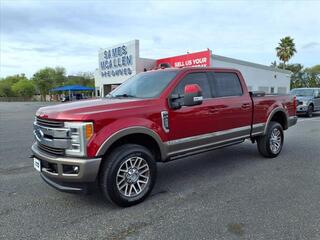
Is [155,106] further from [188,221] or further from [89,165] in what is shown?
[188,221]

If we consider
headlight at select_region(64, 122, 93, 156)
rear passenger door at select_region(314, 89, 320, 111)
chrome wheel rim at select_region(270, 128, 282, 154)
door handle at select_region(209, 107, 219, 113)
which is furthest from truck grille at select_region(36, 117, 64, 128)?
rear passenger door at select_region(314, 89, 320, 111)

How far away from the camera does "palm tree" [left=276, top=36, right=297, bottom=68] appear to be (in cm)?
4462

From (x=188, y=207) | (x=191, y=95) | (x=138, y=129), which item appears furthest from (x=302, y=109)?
(x=138, y=129)

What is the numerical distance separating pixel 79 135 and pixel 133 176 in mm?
1012

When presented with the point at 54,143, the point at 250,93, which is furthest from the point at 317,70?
the point at 54,143

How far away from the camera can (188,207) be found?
143 inches

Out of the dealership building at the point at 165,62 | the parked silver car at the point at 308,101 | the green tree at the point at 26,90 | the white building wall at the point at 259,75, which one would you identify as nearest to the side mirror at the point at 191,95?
the parked silver car at the point at 308,101

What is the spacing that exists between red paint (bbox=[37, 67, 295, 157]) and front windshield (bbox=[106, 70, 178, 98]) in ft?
0.52

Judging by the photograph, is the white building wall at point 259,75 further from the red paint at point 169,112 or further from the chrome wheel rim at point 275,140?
the red paint at point 169,112

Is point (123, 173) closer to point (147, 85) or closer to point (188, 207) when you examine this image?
point (188, 207)

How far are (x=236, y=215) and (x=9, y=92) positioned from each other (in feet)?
278

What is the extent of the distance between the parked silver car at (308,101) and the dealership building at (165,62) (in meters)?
6.92

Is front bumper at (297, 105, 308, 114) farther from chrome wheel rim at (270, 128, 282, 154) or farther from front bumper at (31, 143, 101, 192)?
front bumper at (31, 143, 101, 192)

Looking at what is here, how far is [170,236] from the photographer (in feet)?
9.58
